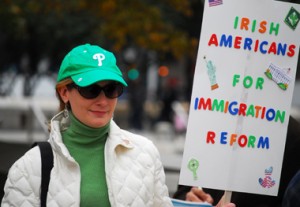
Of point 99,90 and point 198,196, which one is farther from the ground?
point 99,90

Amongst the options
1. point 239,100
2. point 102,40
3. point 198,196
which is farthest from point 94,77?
point 102,40

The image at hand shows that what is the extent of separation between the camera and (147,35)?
1709 centimetres

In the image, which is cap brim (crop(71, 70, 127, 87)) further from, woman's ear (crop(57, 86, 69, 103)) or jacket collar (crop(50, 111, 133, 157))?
jacket collar (crop(50, 111, 133, 157))

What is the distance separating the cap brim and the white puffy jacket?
28 cm

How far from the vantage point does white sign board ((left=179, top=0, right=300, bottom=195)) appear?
432 centimetres

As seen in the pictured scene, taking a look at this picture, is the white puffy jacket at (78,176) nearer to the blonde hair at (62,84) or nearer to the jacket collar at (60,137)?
the jacket collar at (60,137)

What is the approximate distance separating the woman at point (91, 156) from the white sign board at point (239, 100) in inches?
20.0

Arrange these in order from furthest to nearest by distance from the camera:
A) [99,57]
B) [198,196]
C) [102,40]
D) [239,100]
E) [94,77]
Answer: [102,40]
[198,196]
[239,100]
[99,57]
[94,77]

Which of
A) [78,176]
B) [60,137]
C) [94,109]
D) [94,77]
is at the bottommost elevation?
[78,176]

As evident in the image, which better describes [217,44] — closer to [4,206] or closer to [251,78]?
[251,78]

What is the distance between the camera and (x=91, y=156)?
3.79m

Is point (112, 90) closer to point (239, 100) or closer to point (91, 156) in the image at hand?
point (91, 156)

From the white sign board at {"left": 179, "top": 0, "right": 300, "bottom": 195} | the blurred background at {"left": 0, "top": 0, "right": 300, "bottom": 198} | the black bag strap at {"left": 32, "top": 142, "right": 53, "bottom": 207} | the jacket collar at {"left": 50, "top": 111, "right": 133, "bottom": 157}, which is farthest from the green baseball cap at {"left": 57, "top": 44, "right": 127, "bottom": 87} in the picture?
the blurred background at {"left": 0, "top": 0, "right": 300, "bottom": 198}

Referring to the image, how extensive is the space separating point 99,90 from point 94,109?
3.5 inches
